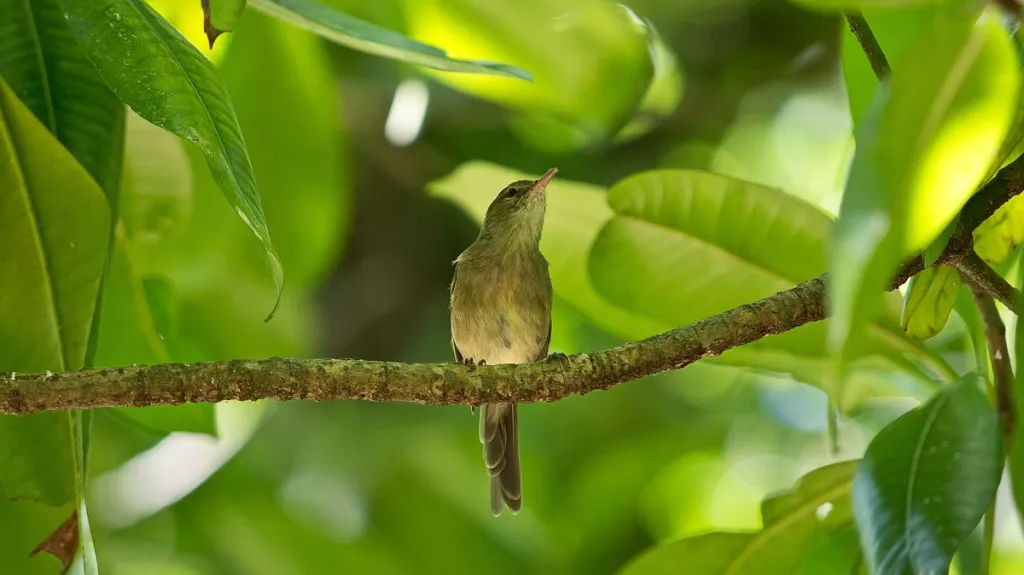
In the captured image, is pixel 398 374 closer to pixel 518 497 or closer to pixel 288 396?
pixel 288 396

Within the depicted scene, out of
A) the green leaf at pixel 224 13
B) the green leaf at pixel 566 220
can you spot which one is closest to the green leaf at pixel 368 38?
the green leaf at pixel 224 13

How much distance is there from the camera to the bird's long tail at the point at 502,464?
3.74 metres

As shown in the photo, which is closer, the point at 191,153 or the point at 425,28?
the point at 191,153

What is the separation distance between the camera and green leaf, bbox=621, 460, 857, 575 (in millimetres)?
2227

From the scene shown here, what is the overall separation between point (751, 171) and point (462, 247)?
1423 mm

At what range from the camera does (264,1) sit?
2082 millimetres

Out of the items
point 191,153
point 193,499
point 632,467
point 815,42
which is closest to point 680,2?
point 815,42

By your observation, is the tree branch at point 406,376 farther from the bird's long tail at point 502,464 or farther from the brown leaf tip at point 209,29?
the bird's long tail at point 502,464

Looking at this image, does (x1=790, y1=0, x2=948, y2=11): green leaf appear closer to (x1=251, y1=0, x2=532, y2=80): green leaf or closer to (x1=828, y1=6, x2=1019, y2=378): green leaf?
(x1=828, y1=6, x2=1019, y2=378): green leaf

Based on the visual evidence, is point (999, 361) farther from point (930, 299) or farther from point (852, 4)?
point (852, 4)

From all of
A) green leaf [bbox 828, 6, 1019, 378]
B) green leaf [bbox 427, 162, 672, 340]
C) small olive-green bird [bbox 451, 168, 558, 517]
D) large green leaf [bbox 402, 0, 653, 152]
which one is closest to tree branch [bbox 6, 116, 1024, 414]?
green leaf [bbox 828, 6, 1019, 378]

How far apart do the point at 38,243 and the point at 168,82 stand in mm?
506

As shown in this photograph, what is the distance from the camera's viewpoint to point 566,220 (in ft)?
9.29

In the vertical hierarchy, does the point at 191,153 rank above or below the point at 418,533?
above
